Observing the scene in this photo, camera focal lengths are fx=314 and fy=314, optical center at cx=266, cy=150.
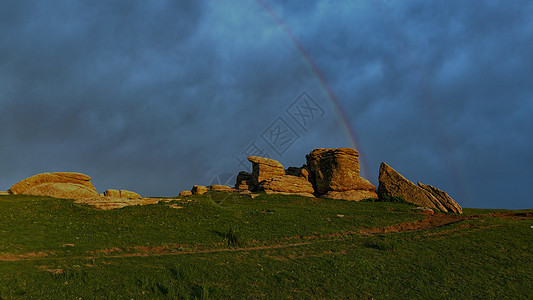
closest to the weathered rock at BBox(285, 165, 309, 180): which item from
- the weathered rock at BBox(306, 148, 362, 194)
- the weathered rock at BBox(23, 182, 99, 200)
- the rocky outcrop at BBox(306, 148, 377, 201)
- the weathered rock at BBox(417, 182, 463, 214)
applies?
the weathered rock at BBox(306, 148, 362, 194)

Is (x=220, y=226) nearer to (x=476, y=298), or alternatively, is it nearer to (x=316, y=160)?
(x=476, y=298)

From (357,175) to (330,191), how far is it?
547 centimetres

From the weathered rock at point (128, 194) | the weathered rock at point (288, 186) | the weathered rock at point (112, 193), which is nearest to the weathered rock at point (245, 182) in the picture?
the weathered rock at point (288, 186)

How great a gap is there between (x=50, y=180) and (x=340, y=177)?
42.3 m

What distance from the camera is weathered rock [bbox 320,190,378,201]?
47.2m

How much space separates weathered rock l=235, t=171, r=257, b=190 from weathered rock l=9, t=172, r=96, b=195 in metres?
22.8

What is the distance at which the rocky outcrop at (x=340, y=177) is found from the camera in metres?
48.8

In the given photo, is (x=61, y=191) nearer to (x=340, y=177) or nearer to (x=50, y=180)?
(x=50, y=180)

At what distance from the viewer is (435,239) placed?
2425 cm

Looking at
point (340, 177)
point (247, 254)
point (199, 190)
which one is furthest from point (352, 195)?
point (247, 254)

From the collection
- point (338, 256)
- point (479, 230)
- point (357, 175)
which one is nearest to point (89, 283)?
point (338, 256)

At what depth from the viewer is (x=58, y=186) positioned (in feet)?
132

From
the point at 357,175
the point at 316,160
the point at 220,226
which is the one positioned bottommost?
the point at 220,226

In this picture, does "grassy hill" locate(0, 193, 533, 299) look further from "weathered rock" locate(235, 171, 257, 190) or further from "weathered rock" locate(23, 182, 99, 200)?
"weathered rock" locate(235, 171, 257, 190)
